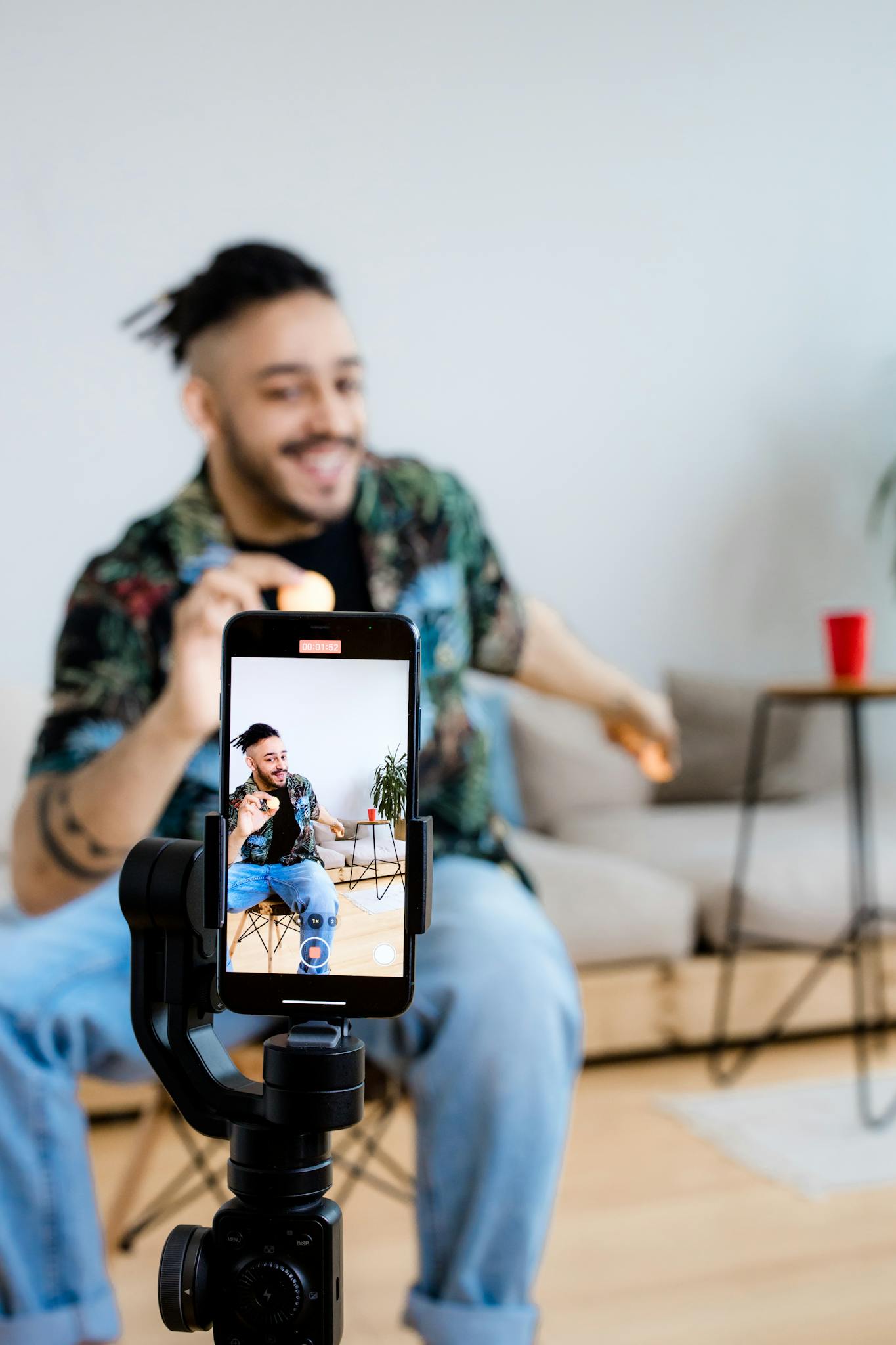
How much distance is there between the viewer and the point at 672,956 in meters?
2.07

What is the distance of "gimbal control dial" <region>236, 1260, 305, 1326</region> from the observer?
350 millimetres

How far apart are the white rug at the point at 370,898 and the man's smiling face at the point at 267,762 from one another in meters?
0.04

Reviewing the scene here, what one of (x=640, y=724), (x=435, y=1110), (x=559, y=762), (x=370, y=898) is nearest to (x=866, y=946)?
(x=559, y=762)

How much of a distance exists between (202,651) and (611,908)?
120 cm

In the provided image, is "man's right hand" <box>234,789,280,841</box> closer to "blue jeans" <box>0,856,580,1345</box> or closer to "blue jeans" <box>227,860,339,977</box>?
"blue jeans" <box>227,860,339,977</box>

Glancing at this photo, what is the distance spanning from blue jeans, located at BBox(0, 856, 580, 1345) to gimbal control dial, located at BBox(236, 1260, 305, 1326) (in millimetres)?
638

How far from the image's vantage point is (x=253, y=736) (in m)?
0.39

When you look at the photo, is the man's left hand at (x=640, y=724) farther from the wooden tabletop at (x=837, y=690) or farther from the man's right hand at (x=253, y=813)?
the man's right hand at (x=253, y=813)

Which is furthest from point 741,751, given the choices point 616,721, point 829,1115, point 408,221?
point 616,721

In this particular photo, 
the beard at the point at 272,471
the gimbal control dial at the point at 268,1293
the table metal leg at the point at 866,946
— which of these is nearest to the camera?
the gimbal control dial at the point at 268,1293

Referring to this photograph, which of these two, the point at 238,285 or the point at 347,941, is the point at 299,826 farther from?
the point at 238,285

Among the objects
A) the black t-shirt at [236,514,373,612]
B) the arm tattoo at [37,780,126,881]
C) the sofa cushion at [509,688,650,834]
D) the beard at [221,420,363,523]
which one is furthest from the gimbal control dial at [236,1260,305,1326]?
the sofa cushion at [509,688,650,834]

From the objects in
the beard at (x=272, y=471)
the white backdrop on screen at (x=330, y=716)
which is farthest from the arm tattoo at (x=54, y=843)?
the white backdrop on screen at (x=330, y=716)

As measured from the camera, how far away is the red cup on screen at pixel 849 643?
5.79ft
